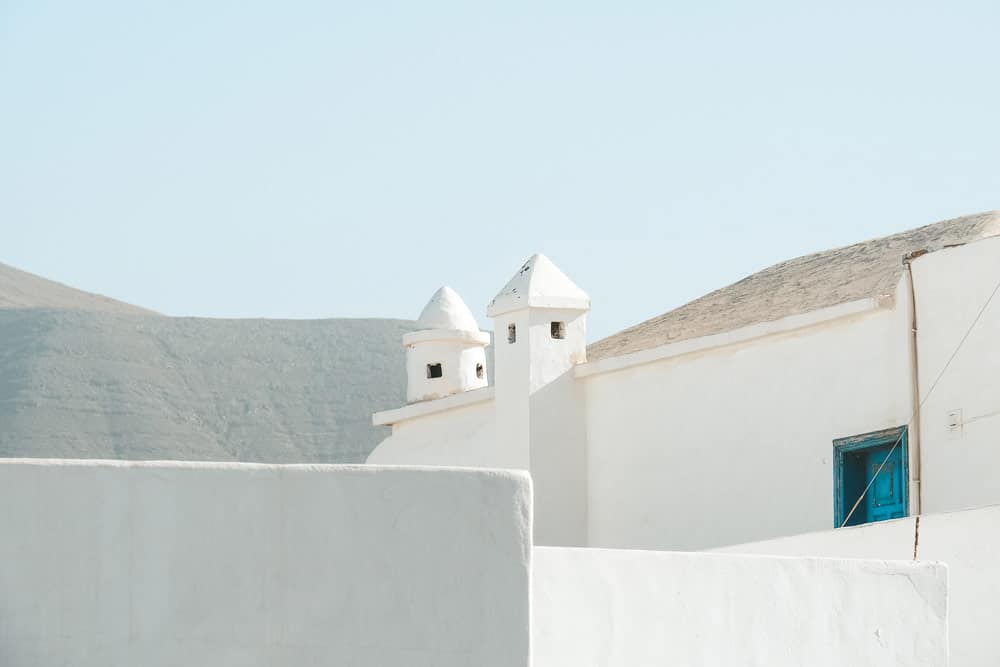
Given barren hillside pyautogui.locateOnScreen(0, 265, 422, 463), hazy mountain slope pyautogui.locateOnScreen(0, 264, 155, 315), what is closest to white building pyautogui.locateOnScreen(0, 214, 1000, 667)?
barren hillside pyautogui.locateOnScreen(0, 265, 422, 463)

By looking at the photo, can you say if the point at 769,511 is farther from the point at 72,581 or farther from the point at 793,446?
the point at 72,581

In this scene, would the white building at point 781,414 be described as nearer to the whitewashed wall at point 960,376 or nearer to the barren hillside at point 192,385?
the whitewashed wall at point 960,376

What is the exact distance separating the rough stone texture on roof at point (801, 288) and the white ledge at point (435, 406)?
1043mm

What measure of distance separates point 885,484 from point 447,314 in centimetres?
625

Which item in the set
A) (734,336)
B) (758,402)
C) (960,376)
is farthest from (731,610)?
(734,336)

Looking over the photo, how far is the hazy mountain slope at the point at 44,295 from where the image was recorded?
37062 mm

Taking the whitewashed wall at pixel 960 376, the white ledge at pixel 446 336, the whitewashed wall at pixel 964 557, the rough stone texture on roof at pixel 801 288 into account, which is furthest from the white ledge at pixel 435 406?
the whitewashed wall at pixel 964 557

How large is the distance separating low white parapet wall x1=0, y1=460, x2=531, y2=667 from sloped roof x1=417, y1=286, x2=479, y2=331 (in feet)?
33.0

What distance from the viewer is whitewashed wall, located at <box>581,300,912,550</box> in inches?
474

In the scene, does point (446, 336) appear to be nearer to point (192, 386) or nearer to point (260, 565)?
point (260, 565)

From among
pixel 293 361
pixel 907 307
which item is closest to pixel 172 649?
pixel 907 307

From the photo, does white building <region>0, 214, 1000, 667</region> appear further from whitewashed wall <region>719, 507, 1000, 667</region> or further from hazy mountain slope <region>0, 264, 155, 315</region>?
hazy mountain slope <region>0, 264, 155, 315</region>

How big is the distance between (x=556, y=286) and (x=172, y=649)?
27.4ft

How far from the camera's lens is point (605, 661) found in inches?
Answer: 316
